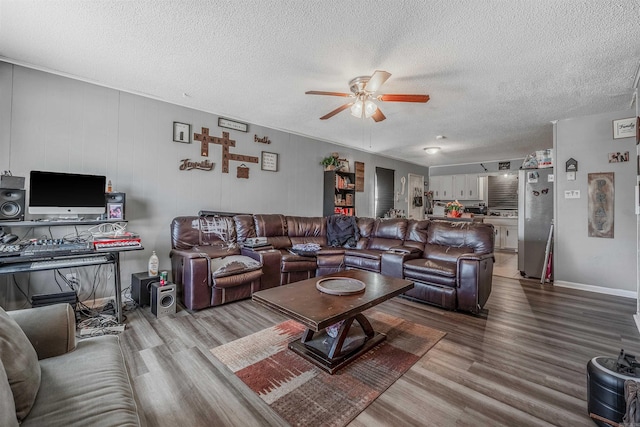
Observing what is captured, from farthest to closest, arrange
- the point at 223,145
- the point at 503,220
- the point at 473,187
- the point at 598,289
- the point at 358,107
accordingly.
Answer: the point at 473,187 → the point at 503,220 → the point at 223,145 → the point at 598,289 → the point at 358,107

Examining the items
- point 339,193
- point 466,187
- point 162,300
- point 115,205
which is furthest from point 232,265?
point 466,187

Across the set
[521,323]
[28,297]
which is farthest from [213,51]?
[521,323]

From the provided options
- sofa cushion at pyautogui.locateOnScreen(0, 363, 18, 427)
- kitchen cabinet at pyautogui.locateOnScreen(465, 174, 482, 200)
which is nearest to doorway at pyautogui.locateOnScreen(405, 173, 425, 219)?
kitchen cabinet at pyautogui.locateOnScreen(465, 174, 482, 200)

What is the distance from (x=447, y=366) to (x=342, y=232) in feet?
9.28

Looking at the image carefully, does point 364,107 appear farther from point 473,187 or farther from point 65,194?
point 473,187

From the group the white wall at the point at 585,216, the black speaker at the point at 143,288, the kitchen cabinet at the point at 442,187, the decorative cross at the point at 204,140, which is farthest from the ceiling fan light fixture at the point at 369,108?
the kitchen cabinet at the point at 442,187

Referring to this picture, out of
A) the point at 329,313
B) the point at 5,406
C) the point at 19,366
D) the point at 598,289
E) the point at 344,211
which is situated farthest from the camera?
the point at 344,211

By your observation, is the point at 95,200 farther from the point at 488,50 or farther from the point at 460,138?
the point at 460,138

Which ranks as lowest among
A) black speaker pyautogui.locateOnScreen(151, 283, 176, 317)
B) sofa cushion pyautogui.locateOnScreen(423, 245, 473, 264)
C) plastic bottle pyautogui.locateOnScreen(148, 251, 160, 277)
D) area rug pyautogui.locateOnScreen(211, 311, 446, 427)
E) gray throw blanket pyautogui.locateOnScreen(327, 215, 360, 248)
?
area rug pyautogui.locateOnScreen(211, 311, 446, 427)

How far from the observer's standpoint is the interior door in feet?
26.9

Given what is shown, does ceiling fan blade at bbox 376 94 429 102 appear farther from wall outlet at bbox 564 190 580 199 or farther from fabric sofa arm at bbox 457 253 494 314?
wall outlet at bbox 564 190 580 199

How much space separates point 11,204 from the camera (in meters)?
2.45

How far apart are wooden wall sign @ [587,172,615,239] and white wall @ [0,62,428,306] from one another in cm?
482

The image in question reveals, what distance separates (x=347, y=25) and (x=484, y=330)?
2959mm
